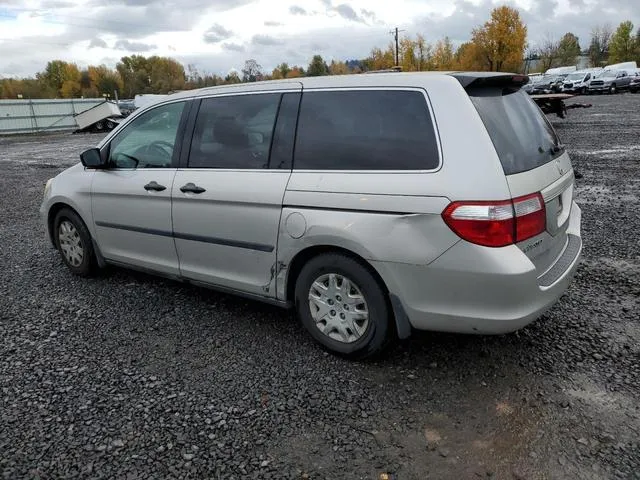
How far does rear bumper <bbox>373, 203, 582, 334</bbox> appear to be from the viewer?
9.47 feet

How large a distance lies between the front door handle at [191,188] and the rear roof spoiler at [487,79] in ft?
6.34

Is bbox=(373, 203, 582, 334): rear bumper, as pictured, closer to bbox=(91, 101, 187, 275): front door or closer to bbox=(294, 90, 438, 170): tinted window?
bbox=(294, 90, 438, 170): tinted window

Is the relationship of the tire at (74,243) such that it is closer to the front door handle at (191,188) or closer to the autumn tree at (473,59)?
the front door handle at (191,188)

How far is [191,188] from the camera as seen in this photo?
13.1 ft

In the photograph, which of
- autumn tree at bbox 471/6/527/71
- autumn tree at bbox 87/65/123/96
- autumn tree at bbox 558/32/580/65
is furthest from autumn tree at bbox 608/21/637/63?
autumn tree at bbox 87/65/123/96

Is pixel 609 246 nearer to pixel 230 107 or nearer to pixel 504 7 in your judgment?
pixel 230 107

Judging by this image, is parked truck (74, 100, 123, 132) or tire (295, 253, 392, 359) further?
parked truck (74, 100, 123, 132)

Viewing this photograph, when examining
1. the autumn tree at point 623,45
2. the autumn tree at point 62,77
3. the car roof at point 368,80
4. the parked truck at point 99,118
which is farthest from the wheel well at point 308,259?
the autumn tree at point 62,77

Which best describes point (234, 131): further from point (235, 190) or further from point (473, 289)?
point (473, 289)

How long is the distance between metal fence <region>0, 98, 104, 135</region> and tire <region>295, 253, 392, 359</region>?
39537 millimetres

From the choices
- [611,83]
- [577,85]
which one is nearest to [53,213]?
[611,83]

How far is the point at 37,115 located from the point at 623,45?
84.2 meters

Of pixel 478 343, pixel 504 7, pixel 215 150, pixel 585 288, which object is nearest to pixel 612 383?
pixel 478 343

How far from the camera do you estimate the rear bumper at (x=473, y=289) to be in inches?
114
